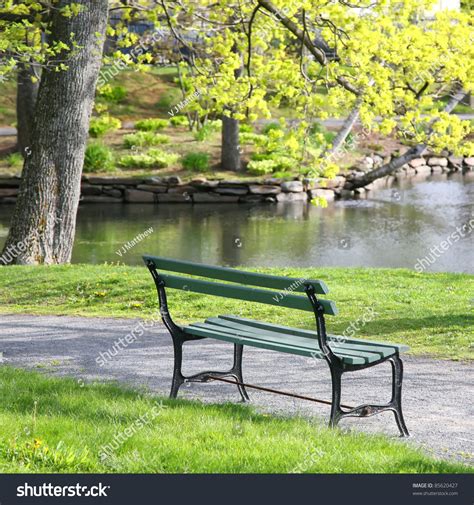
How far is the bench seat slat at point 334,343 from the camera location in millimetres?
6160

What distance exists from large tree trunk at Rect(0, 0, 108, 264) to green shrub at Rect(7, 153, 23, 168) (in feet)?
44.9

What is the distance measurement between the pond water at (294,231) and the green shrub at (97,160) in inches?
69.9

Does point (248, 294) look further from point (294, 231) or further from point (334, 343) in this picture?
point (294, 231)

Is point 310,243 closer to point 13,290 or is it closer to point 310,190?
point 310,190

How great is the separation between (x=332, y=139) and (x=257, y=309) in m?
18.9

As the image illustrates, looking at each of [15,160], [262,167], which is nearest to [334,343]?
[262,167]

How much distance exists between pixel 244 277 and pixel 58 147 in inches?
291

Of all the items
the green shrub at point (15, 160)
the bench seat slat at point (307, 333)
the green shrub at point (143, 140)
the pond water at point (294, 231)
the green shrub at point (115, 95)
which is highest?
the green shrub at point (115, 95)

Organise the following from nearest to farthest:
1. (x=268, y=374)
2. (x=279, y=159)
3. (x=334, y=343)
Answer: (x=334, y=343)
(x=268, y=374)
(x=279, y=159)

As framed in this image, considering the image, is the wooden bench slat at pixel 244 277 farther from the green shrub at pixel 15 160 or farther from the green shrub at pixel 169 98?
Answer: the green shrub at pixel 169 98

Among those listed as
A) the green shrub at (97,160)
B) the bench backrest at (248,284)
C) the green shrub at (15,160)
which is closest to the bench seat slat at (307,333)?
the bench backrest at (248,284)

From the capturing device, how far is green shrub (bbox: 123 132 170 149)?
28.2 m

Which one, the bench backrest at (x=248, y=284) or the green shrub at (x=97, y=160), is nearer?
the bench backrest at (x=248, y=284)

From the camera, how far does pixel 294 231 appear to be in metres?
20.8
